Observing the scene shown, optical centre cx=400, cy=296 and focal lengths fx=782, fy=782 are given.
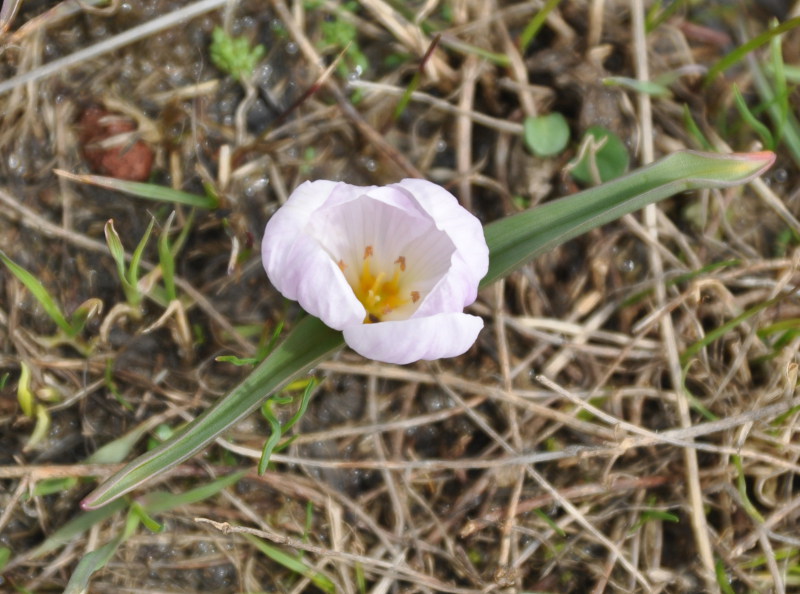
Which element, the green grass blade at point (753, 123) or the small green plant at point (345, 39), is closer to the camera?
the green grass blade at point (753, 123)

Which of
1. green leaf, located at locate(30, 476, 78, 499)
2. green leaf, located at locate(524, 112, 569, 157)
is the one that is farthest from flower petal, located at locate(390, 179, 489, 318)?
green leaf, located at locate(30, 476, 78, 499)

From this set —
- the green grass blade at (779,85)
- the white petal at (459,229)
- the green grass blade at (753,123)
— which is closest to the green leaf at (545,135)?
the green grass blade at (753,123)

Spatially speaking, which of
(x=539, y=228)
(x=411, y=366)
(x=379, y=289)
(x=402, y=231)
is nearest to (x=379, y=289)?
(x=379, y=289)

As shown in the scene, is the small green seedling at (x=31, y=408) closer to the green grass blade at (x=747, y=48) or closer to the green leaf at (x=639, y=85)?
the green leaf at (x=639, y=85)

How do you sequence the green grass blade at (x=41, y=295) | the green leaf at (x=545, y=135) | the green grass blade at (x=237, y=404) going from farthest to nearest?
the green leaf at (x=545, y=135) < the green grass blade at (x=41, y=295) < the green grass blade at (x=237, y=404)

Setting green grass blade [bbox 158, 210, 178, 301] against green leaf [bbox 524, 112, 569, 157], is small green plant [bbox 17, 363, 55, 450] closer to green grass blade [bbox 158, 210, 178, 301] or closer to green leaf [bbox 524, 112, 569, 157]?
green grass blade [bbox 158, 210, 178, 301]

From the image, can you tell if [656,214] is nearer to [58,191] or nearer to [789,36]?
[789,36]

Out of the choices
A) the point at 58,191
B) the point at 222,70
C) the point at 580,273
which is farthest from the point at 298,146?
the point at 580,273
